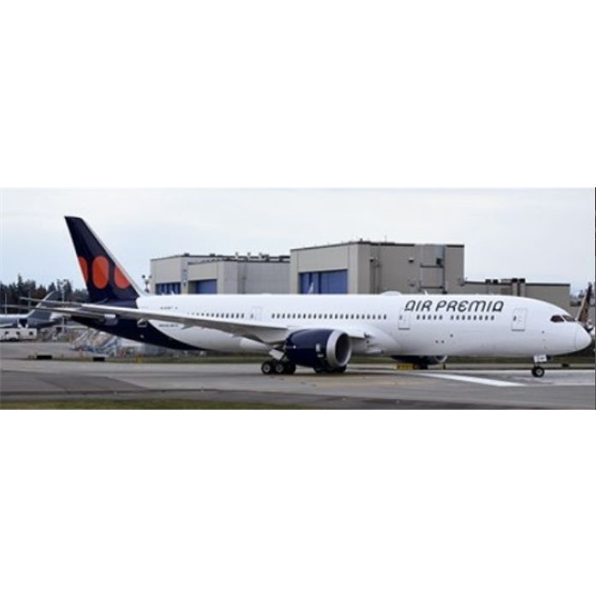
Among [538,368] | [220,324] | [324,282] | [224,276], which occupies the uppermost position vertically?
[224,276]

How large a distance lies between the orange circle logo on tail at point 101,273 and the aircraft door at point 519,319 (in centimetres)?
1190

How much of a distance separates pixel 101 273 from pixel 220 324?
181 inches

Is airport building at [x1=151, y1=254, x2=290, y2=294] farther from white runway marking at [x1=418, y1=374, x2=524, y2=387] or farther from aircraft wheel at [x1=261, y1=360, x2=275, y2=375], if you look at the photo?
white runway marking at [x1=418, y1=374, x2=524, y2=387]

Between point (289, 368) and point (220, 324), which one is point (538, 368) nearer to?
point (289, 368)

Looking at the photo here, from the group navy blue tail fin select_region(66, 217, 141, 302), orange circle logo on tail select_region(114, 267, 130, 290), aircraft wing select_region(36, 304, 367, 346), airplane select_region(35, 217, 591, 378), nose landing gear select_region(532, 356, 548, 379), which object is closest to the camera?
nose landing gear select_region(532, 356, 548, 379)

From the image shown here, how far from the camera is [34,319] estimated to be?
35.3m

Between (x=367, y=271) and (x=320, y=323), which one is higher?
(x=367, y=271)

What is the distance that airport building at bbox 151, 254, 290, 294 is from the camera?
33156 millimetres

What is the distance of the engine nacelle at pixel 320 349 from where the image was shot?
2894 centimetres

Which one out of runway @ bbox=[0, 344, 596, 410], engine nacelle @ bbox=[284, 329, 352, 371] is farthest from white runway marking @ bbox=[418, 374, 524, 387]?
engine nacelle @ bbox=[284, 329, 352, 371]

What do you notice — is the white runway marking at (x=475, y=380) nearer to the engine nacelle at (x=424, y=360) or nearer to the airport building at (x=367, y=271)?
the engine nacelle at (x=424, y=360)

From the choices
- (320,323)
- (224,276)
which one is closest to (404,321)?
(320,323)
